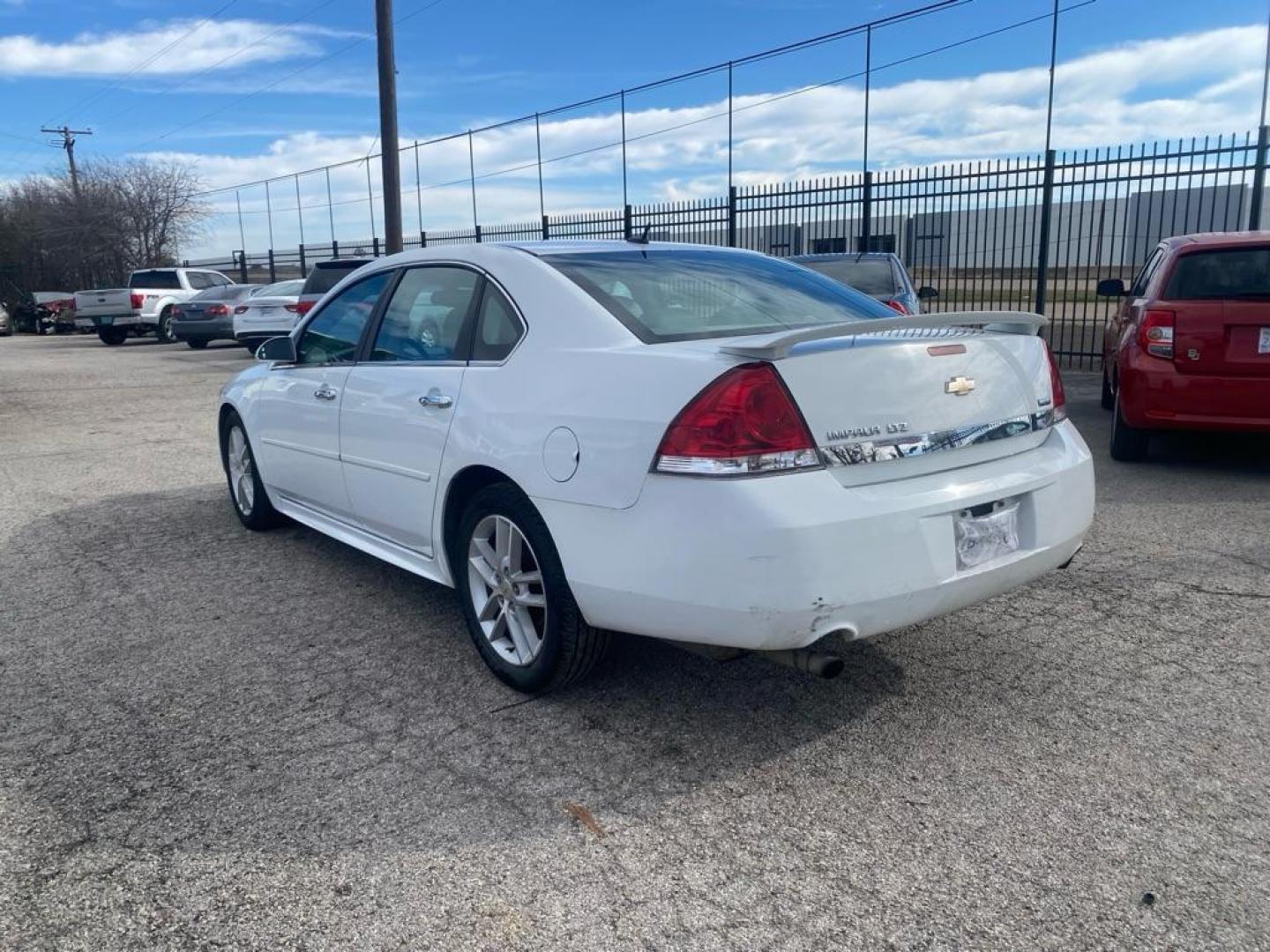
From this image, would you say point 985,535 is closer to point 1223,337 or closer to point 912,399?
point 912,399

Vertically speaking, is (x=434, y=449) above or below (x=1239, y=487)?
above

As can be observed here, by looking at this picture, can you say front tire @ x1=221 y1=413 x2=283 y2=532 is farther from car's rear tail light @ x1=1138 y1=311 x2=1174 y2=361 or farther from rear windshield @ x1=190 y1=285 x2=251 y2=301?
rear windshield @ x1=190 y1=285 x2=251 y2=301

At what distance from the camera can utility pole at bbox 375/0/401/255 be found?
15984 millimetres

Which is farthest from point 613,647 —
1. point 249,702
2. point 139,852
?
point 139,852

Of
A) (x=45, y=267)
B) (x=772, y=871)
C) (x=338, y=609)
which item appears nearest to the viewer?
(x=772, y=871)

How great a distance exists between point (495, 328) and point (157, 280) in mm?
25258

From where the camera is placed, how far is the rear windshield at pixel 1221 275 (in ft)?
21.5

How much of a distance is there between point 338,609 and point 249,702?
0.97 metres

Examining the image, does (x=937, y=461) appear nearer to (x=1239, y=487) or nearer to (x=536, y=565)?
(x=536, y=565)

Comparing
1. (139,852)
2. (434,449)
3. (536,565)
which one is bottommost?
(139,852)

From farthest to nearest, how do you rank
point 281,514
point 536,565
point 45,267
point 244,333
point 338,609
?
point 45,267
point 244,333
point 281,514
point 338,609
point 536,565

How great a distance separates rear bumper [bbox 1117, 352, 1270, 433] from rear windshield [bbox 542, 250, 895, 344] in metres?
3.36

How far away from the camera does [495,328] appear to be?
368 centimetres

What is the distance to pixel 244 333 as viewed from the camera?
18156 mm
